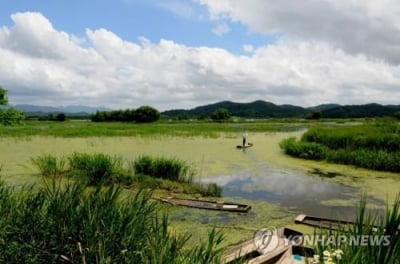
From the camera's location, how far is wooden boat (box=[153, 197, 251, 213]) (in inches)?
289

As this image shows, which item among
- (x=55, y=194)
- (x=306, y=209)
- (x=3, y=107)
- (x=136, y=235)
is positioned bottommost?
(x=306, y=209)

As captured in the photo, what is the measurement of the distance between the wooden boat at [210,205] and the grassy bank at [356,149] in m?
6.55

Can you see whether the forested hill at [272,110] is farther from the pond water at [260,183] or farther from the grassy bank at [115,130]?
the pond water at [260,183]

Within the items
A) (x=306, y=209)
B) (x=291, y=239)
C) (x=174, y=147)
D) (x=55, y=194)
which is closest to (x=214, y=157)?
(x=174, y=147)

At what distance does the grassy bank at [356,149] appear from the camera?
40.7ft

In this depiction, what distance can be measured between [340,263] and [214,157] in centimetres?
1183

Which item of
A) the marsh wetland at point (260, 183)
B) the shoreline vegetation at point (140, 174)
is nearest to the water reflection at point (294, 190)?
the marsh wetland at point (260, 183)

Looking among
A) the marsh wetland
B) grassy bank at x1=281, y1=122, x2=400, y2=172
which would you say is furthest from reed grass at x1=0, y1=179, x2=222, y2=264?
grassy bank at x1=281, y1=122, x2=400, y2=172

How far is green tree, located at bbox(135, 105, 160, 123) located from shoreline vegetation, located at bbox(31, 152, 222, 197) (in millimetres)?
43168

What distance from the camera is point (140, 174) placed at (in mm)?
9727

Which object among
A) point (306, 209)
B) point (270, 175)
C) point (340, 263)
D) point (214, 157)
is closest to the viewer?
point (340, 263)

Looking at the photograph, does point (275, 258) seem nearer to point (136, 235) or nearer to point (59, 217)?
point (136, 235)

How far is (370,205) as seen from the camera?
8297 mm

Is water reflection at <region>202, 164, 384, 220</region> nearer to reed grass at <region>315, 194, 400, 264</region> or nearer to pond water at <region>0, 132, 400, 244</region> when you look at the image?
pond water at <region>0, 132, 400, 244</region>
